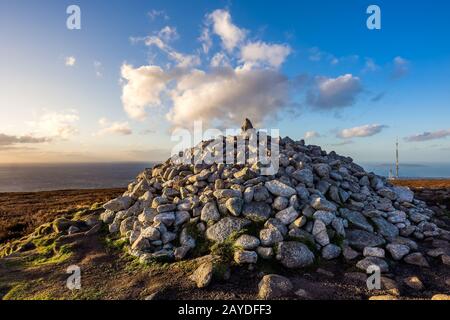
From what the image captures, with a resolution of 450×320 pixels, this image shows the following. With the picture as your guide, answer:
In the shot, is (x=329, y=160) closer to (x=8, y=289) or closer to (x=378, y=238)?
(x=378, y=238)

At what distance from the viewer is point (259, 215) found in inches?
359

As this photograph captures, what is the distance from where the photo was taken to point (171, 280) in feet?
23.8

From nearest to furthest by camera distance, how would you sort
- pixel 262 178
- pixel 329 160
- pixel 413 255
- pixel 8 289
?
pixel 8 289, pixel 413 255, pixel 262 178, pixel 329 160

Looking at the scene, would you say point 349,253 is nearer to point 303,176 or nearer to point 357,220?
point 357,220

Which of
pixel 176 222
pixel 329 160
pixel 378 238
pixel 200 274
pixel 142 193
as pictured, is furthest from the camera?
pixel 329 160

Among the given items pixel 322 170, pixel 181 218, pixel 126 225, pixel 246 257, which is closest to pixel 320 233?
pixel 246 257

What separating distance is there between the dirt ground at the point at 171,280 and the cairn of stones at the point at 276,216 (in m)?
0.37

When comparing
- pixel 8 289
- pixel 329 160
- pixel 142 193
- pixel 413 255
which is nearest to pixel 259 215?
pixel 413 255

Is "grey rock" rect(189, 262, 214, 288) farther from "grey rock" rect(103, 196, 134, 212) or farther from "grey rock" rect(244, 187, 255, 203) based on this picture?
"grey rock" rect(103, 196, 134, 212)

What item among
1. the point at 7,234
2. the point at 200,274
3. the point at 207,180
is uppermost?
the point at 207,180

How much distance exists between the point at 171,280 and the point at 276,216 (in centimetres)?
372
